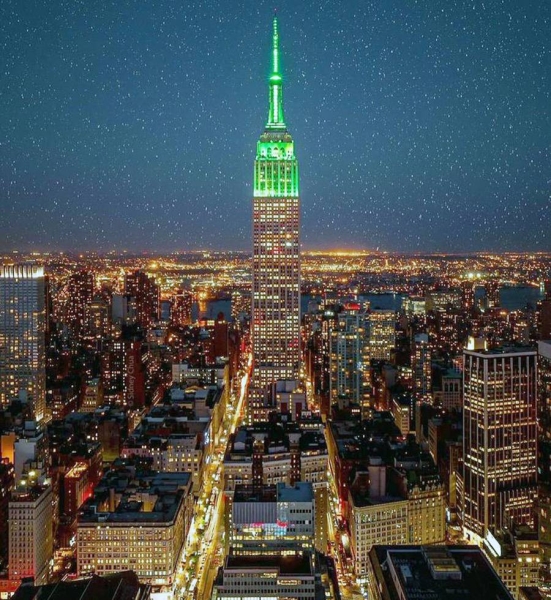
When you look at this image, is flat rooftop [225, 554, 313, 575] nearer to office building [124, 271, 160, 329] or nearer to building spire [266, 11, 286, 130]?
building spire [266, 11, 286, 130]

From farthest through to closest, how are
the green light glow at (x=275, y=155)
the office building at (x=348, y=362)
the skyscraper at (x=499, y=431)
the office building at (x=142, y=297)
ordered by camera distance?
the office building at (x=142, y=297), the office building at (x=348, y=362), the green light glow at (x=275, y=155), the skyscraper at (x=499, y=431)

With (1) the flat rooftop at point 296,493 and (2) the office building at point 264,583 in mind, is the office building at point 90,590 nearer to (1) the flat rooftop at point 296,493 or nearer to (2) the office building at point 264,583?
(2) the office building at point 264,583

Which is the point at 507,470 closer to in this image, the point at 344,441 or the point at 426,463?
the point at 426,463

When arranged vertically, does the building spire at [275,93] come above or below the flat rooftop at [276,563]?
above

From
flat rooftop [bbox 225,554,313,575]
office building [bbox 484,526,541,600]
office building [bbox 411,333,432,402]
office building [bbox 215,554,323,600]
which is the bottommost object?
office building [bbox 484,526,541,600]

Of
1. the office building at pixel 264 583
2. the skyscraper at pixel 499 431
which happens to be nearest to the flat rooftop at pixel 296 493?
the office building at pixel 264 583

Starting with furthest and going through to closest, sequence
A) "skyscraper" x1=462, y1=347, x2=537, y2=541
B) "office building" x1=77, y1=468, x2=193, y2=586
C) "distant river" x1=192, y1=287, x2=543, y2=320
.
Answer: "distant river" x1=192, y1=287, x2=543, y2=320, "skyscraper" x1=462, y1=347, x2=537, y2=541, "office building" x1=77, y1=468, x2=193, y2=586

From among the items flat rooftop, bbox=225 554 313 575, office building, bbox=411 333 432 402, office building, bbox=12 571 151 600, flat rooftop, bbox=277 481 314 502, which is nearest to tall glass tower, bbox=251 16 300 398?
office building, bbox=411 333 432 402
